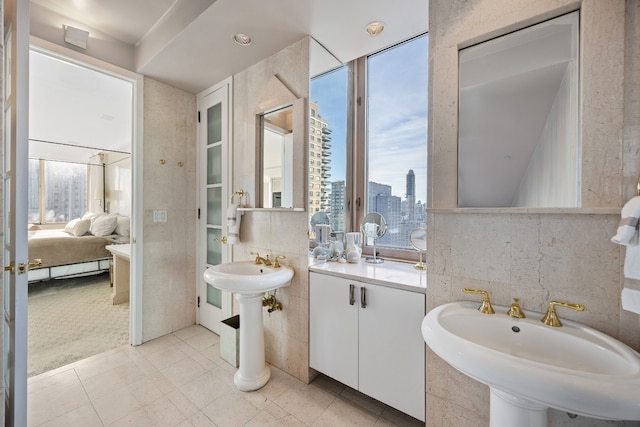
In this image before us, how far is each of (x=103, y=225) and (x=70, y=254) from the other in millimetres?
720

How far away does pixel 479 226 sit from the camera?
1.19m

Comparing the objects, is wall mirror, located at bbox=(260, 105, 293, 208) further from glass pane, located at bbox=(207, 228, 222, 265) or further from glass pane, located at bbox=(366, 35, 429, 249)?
glass pane, located at bbox=(207, 228, 222, 265)

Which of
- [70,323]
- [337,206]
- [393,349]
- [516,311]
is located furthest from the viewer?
[70,323]

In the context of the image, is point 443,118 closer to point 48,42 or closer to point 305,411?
point 305,411

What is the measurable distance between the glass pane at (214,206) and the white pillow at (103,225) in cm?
329

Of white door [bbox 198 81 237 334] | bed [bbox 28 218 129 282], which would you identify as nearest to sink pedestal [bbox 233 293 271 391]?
white door [bbox 198 81 237 334]

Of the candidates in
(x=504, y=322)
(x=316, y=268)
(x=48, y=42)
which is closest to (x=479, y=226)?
(x=504, y=322)

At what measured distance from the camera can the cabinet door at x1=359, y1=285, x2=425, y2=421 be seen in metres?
1.33

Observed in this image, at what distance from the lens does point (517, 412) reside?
2.94 feet

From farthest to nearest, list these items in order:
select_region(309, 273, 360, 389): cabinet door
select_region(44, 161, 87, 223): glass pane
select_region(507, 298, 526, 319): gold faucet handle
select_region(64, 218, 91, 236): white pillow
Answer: select_region(44, 161, 87, 223): glass pane → select_region(64, 218, 91, 236): white pillow → select_region(309, 273, 360, 389): cabinet door → select_region(507, 298, 526, 319): gold faucet handle

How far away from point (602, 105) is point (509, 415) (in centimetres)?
119

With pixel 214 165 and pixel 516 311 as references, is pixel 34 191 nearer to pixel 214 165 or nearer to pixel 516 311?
pixel 214 165

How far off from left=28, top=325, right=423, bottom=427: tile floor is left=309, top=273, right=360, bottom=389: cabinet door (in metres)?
0.19

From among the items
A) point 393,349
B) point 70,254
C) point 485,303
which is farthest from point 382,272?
point 70,254
